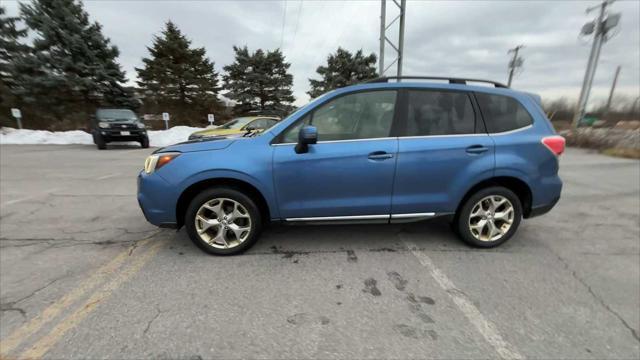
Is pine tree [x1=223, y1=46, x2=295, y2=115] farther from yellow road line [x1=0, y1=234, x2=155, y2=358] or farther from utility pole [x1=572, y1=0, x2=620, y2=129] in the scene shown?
yellow road line [x1=0, y1=234, x2=155, y2=358]

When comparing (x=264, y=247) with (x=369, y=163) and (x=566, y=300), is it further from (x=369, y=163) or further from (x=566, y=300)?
(x=566, y=300)

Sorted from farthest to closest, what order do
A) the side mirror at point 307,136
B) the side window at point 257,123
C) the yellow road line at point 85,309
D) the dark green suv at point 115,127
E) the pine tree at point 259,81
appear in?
the pine tree at point 259,81 < the dark green suv at point 115,127 < the side window at point 257,123 < the side mirror at point 307,136 < the yellow road line at point 85,309

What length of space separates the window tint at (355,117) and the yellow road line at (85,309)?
217 cm

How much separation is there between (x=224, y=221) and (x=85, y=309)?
128 centimetres

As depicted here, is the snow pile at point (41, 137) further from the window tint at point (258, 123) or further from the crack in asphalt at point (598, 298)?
the crack in asphalt at point (598, 298)

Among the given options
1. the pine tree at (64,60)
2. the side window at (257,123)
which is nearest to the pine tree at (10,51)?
the pine tree at (64,60)

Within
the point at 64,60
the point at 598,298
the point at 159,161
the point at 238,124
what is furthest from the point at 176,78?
the point at 598,298

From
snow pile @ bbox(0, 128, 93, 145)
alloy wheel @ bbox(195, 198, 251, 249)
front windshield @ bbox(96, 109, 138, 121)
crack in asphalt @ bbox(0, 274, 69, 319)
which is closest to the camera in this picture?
crack in asphalt @ bbox(0, 274, 69, 319)

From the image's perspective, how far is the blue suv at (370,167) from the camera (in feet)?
9.96

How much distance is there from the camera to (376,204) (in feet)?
10.4

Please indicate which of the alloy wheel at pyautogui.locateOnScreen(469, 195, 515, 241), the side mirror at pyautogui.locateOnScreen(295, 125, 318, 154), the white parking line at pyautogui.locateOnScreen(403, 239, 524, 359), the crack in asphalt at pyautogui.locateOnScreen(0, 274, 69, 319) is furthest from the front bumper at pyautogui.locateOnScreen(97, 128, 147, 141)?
the alloy wheel at pyautogui.locateOnScreen(469, 195, 515, 241)

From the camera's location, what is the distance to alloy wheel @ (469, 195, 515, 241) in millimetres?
3367

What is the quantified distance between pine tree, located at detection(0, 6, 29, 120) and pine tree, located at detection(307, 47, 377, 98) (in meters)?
23.6

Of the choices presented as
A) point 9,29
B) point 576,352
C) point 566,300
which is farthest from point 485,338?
point 9,29
